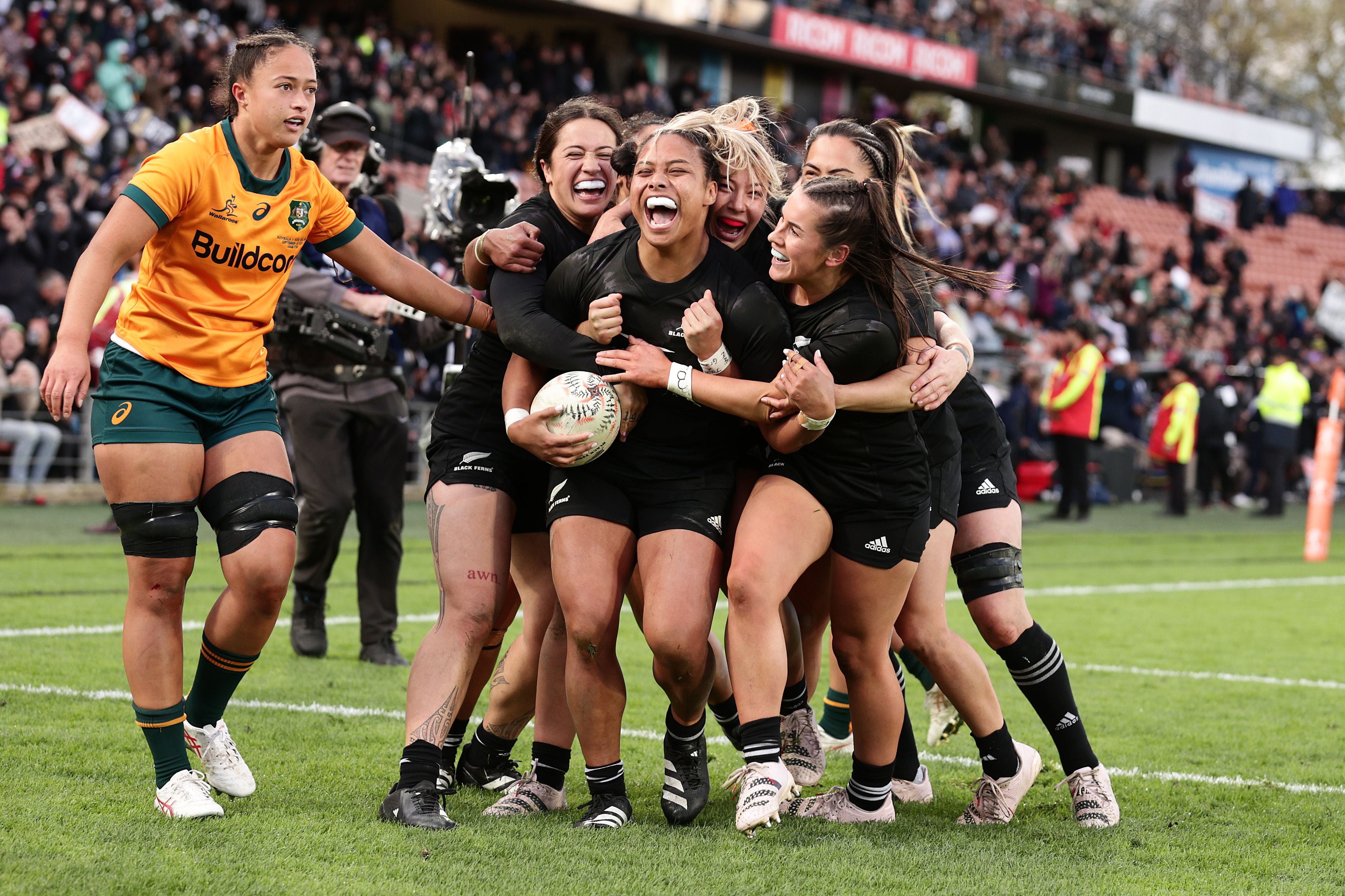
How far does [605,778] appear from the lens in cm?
436

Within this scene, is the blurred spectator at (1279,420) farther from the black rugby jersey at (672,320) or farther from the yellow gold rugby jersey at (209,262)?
the yellow gold rugby jersey at (209,262)

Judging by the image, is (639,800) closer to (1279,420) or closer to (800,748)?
(800,748)

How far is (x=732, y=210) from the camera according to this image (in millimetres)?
4621

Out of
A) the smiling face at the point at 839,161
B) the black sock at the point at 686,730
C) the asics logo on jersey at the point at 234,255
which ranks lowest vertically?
the black sock at the point at 686,730

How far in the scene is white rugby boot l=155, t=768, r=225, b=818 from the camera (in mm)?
4086

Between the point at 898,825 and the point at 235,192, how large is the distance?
2.77 meters

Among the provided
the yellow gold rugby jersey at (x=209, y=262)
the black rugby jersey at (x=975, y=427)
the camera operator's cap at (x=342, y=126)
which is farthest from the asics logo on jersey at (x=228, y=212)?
the camera operator's cap at (x=342, y=126)

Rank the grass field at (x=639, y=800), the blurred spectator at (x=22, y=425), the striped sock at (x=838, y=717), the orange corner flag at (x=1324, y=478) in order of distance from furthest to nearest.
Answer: the orange corner flag at (x=1324, y=478)
the blurred spectator at (x=22, y=425)
the striped sock at (x=838, y=717)
the grass field at (x=639, y=800)

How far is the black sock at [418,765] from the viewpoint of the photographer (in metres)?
4.21

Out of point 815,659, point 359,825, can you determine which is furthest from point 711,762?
point 359,825

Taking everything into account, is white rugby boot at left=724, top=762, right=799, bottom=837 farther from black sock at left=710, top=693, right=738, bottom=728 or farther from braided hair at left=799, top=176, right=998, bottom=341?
braided hair at left=799, top=176, right=998, bottom=341

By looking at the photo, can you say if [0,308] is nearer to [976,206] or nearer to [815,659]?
[815,659]

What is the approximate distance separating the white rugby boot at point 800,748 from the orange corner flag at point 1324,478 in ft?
35.8

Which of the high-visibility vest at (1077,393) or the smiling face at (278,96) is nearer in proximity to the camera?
the smiling face at (278,96)
